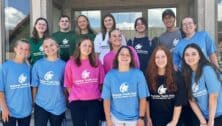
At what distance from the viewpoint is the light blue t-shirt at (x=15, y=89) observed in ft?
17.9

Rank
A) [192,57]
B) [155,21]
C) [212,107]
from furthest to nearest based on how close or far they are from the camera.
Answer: [155,21] < [192,57] < [212,107]

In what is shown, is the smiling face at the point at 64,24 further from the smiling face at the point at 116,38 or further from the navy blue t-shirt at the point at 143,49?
the navy blue t-shirt at the point at 143,49

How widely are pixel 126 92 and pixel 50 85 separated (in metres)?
1.04

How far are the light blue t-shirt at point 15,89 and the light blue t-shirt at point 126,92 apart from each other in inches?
42.6

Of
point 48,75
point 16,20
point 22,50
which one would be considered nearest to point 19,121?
point 48,75

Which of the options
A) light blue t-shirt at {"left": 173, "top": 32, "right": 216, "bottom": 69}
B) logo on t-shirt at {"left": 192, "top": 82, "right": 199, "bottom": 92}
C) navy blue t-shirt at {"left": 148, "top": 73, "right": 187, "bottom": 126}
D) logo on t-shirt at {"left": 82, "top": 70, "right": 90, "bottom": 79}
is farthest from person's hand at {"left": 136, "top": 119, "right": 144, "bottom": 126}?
light blue t-shirt at {"left": 173, "top": 32, "right": 216, "bottom": 69}

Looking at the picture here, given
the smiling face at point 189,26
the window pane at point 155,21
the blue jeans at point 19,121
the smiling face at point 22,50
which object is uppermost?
the window pane at point 155,21

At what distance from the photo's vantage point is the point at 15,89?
5484 millimetres

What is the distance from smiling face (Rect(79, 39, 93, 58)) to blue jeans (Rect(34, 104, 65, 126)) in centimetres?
85

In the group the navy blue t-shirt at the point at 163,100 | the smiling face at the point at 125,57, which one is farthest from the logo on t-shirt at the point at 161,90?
the smiling face at the point at 125,57

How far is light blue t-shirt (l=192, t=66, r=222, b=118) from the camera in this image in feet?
16.1

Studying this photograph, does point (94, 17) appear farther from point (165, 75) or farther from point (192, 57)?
point (192, 57)

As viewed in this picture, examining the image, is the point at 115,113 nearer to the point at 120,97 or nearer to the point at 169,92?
the point at 120,97

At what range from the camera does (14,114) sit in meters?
5.46
